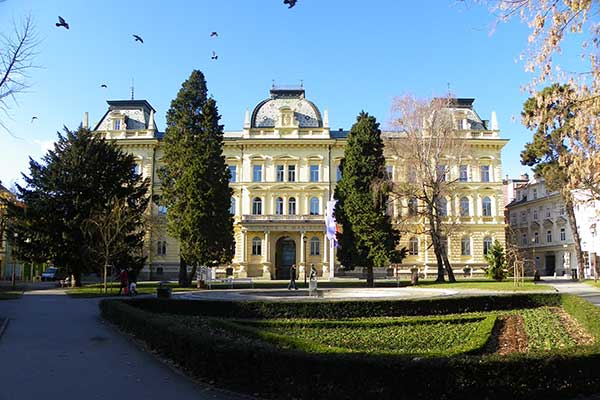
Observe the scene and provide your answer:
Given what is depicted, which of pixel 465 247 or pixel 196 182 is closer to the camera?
pixel 196 182

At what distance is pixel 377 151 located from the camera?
3966cm

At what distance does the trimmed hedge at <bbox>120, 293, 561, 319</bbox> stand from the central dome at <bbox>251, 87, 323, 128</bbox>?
137 ft

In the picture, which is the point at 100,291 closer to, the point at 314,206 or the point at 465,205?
the point at 314,206

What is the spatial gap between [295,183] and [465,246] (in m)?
21.3

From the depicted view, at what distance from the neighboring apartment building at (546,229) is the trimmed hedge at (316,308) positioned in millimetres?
42852

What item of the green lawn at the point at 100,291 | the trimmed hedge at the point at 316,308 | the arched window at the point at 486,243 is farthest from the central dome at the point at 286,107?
the trimmed hedge at the point at 316,308

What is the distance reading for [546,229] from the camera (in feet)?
217

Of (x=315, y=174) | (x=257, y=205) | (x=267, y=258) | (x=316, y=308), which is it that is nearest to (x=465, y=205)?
(x=315, y=174)

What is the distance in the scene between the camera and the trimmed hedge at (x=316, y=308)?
17984 mm

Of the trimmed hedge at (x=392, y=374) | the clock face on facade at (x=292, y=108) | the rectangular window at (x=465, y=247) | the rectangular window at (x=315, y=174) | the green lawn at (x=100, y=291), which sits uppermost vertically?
the clock face on facade at (x=292, y=108)

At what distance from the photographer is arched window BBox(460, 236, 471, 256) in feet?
187

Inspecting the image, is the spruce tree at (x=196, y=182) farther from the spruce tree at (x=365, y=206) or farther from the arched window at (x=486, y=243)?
the arched window at (x=486, y=243)

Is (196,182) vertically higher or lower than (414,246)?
higher

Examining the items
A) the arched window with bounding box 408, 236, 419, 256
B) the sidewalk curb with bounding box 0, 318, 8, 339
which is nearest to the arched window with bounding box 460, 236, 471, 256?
the arched window with bounding box 408, 236, 419, 256
